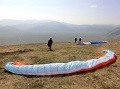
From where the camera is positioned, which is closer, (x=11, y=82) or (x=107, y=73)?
(x=11, y=82)

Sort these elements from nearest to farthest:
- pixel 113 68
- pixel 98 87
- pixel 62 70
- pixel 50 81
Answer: pixel 98 87, pixel 50 81, pixel 62 70, pixel 113 68

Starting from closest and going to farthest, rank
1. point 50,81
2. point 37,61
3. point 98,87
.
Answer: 1. point 98,87
2. point 50,81
3. point 37,61

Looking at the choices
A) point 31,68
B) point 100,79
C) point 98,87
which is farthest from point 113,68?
point 31,68

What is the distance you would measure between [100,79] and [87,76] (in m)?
0.96

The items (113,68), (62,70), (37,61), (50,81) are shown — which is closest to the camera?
(50,81)

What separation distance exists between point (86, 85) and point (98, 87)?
2.56 ft

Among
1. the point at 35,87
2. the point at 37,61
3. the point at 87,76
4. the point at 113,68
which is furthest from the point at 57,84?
the point at 37,61

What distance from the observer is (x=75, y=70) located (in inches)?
547

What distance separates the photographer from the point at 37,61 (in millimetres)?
18328

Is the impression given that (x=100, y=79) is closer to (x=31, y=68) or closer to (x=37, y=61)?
(x=31, y=68)

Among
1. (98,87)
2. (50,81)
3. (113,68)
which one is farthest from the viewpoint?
(113,68)

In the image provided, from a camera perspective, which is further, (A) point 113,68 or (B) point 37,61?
(B) point 37,61

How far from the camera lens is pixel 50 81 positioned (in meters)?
12.8

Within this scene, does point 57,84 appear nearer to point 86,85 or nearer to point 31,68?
point 86,85
